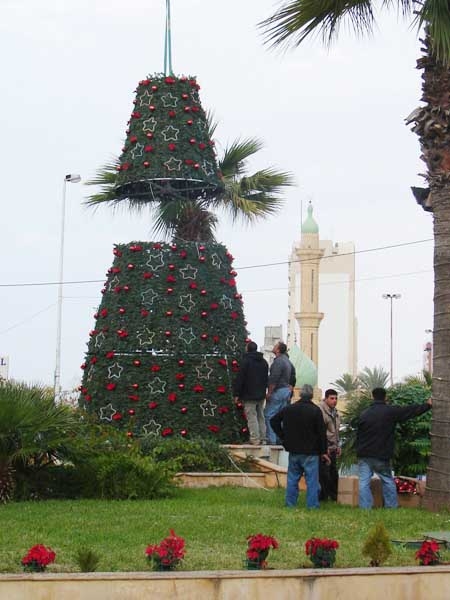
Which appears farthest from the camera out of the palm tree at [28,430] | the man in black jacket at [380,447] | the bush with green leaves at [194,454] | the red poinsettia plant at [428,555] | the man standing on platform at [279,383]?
the man standing on platform at [279,383]

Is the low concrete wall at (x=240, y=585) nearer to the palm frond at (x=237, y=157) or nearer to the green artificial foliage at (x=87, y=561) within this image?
the green artificial foliage at (x=87, y=561)

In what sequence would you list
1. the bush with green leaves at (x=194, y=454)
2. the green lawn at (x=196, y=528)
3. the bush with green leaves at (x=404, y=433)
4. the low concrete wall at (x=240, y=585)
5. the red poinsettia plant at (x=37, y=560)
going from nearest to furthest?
the low concrete wall at (x=240, y=585)
the red poinsettia plant at (x=37, y=560)
the green lawn at (x=196, y=528)
the bush with green leaves at (x=404, y=433)
the bush with green leaves at (x=194, y=454)

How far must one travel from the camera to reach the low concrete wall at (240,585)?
7.59 m

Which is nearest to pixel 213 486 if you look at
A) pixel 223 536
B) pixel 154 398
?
pixel 154 398

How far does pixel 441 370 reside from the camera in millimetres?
12328

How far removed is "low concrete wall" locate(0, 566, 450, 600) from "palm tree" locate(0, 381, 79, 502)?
529cm

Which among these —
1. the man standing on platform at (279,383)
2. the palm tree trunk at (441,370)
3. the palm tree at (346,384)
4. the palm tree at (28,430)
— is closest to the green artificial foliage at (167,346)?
the man standing on platform at (279,383)

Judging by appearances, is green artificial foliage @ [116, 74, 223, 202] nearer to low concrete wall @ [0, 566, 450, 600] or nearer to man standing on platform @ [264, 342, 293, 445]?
man standing on platform @ [264, 342, 293, 445]

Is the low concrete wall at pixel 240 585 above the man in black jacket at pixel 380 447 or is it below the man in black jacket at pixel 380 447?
below

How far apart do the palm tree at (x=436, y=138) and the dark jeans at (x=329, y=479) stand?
1.54m

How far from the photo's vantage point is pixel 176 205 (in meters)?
20.0

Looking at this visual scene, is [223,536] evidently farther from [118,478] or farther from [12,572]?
[118,478]

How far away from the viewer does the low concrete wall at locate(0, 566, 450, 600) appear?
7586mm

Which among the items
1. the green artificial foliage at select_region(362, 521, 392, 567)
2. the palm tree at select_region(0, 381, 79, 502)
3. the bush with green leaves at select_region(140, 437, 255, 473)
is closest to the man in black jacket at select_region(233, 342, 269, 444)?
the bush with green leaves at select_region(140, 437, 255, 473)
